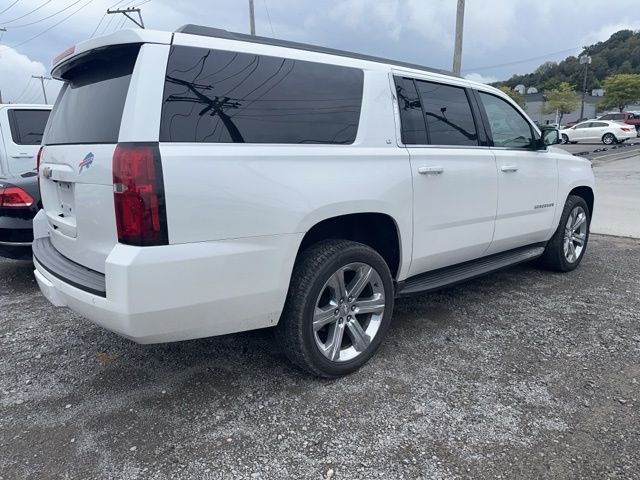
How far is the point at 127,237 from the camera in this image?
2182 millimetres

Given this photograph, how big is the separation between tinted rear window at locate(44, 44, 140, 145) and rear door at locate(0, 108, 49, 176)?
5.67 m

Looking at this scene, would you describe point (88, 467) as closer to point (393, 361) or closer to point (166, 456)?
point (166, 456)

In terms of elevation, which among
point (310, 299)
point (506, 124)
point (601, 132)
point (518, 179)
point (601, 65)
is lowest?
point (310, 299)

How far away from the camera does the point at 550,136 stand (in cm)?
459

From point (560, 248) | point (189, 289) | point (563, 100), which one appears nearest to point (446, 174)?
point (189, 289)

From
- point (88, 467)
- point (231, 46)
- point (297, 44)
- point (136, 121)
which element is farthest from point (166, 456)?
point (297, 44)

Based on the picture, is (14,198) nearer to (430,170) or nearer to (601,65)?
(430,170)

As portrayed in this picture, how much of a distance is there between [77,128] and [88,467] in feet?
5.77

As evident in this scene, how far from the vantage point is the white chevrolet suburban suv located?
2.19 meters

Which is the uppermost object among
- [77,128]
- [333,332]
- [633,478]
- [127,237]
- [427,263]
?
[77,128]

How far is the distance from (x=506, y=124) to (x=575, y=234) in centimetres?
176

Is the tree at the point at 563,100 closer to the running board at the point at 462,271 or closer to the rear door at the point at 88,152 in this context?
the running board at the point at 462,271

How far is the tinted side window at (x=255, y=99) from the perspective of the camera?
226 centimetres

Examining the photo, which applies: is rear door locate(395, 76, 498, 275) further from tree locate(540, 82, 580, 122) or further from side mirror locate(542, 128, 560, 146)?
tree locate(540, 82, 580, 122)
